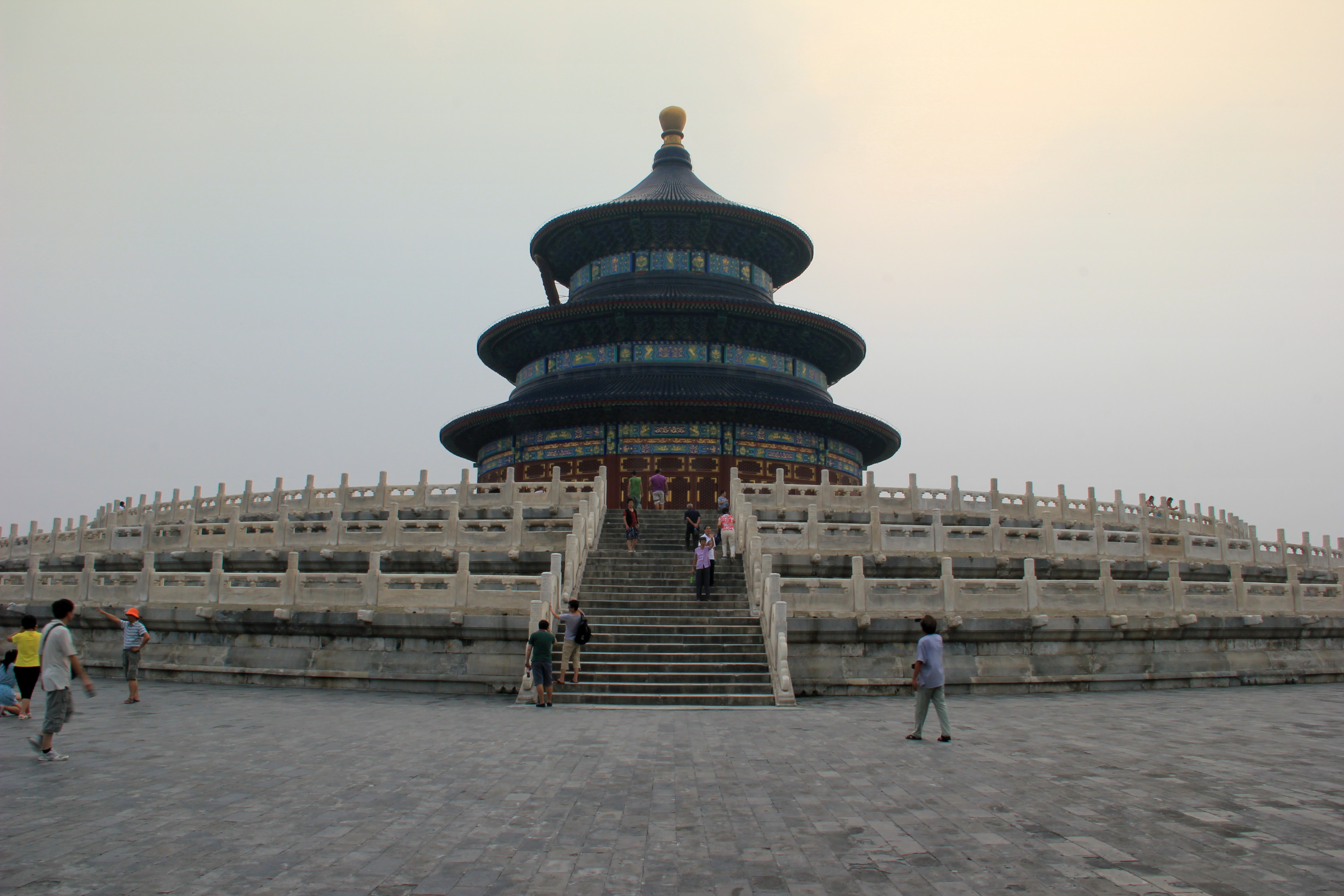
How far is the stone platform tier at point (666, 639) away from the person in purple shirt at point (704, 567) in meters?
0.20

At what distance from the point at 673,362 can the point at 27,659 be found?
2605 cm

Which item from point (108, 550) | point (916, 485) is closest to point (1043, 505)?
point (916, 485)

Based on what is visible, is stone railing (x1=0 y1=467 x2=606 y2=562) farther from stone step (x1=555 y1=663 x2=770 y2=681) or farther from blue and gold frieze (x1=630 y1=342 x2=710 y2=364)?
blue and gold frieze (x1=630 y1=342 x2=710 y2=364)

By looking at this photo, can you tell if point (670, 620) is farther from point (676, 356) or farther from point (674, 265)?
point (674, 265)

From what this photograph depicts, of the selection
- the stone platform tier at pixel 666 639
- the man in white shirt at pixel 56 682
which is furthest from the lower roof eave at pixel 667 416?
the man in white shirt at pixel 56 682

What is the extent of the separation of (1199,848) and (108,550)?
81.2 ft

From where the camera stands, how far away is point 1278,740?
968 cm

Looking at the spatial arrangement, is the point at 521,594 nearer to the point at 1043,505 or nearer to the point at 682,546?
the point at 682,546

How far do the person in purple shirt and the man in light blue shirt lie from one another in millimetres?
6452

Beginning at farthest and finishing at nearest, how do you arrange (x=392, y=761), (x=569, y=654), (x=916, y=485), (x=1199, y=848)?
(x=916, y=485) → (x=569, y=654) → (x=392, y=761) → (x=1199, y=848)

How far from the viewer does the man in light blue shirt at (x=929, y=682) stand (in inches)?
376

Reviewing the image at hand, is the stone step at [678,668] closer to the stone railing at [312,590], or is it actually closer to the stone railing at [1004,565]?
the stone railing at [1004,565]

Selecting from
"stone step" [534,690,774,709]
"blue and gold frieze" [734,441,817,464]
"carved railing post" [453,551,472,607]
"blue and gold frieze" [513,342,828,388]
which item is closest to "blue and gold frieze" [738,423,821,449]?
"blue and gold frieze" [734,441,817,464]

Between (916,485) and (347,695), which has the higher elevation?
(916,485)
